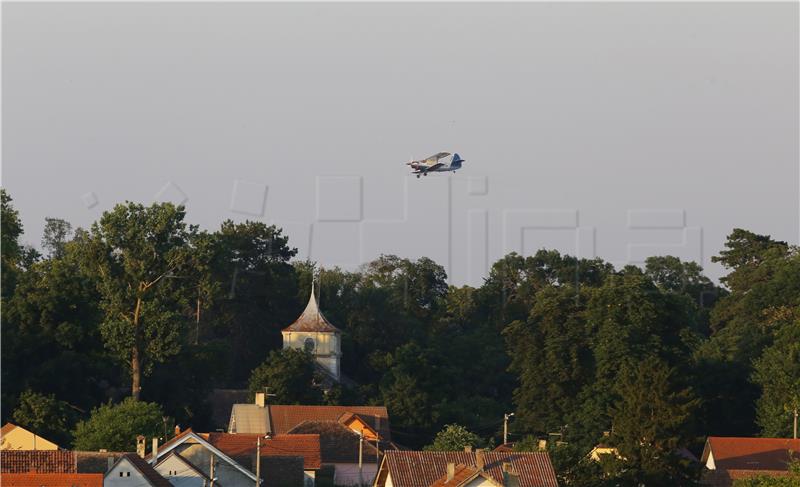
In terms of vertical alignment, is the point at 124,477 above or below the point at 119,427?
below

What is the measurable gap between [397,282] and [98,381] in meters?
43.2

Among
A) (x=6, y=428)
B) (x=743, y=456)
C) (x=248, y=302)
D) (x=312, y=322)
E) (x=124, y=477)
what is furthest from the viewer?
(x=248, y=302)

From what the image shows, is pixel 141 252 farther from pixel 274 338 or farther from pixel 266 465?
pixel 266 465

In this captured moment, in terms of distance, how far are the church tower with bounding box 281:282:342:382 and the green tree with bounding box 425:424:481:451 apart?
18.9 m

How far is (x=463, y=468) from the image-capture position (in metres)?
57.7

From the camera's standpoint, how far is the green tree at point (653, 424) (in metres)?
66.8

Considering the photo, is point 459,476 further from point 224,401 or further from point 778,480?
point 224,401

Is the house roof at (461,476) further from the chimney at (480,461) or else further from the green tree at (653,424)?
the green tree at (653,424)

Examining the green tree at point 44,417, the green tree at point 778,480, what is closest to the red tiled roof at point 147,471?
the green tree at point 778,480

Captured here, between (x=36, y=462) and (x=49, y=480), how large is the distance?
5.12 meters

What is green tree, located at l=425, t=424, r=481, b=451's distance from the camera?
7994cm

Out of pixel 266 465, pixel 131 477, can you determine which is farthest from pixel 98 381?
pixel 131 477

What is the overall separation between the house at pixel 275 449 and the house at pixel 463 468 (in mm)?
7490

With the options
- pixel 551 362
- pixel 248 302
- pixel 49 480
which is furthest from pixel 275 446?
pixel 248 302
